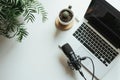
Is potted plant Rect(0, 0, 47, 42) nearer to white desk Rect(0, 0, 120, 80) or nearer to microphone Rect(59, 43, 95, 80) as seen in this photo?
white desk Rect(0, 0, 120, 80)

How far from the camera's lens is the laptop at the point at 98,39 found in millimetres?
978

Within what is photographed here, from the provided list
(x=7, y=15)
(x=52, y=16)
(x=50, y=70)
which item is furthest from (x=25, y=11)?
(x=50, y=70)

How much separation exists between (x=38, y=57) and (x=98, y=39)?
11.4 inches

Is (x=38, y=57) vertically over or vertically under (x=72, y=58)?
over

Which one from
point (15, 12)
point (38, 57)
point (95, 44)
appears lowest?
point (95, 44)

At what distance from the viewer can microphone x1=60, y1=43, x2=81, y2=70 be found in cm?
96

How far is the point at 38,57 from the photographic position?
1.02 meters

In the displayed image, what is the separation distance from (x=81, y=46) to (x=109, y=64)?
0.15 metres

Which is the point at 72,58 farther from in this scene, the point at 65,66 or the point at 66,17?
the point at 66,17

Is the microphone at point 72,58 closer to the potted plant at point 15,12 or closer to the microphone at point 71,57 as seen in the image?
the microphone at point 71,57

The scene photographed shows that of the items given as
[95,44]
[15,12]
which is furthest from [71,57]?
[15,12]

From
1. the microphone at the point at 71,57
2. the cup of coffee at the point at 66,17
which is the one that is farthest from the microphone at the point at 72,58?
the cup of coffee at the point at 66,17

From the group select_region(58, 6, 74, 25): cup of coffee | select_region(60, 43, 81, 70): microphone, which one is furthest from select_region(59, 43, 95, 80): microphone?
select_region(58, 6, 74, 25): cup of coffee

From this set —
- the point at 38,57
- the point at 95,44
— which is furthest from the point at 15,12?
the point at 95,44
